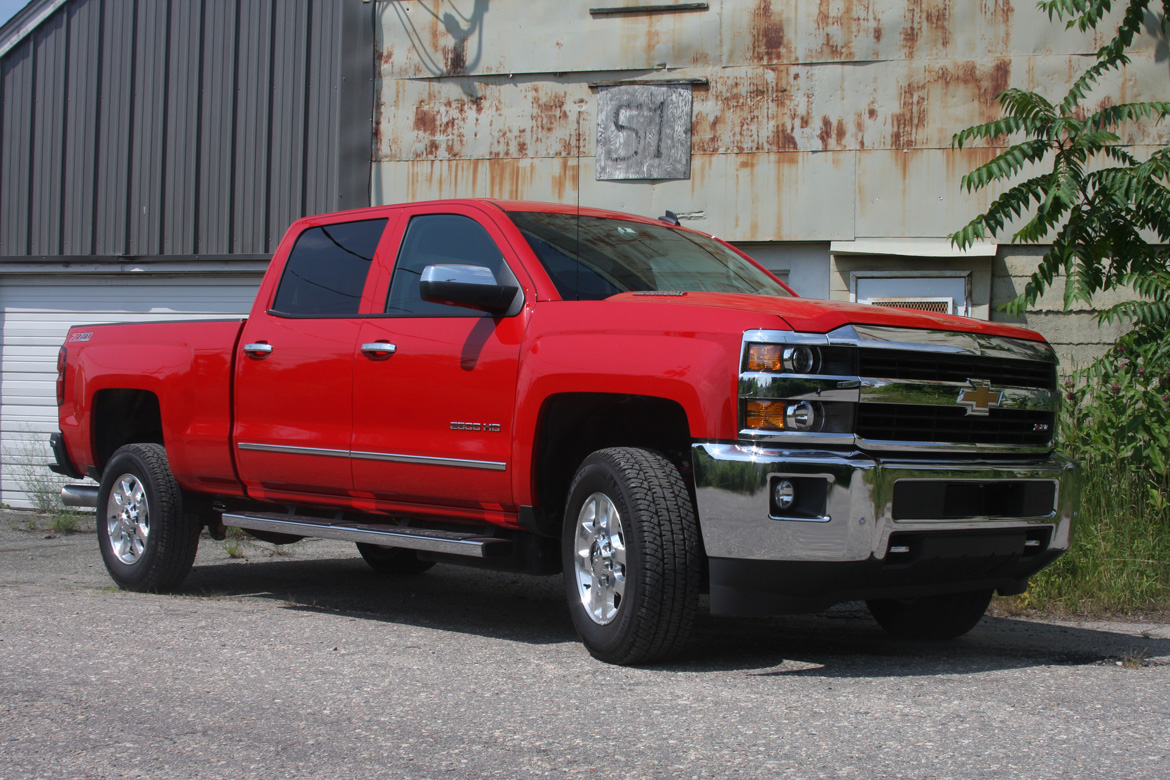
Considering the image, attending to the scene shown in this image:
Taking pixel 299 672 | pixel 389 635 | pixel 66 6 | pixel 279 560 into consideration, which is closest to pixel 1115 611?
pixel 389 635

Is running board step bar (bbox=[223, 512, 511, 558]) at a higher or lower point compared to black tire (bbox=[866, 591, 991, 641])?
higher

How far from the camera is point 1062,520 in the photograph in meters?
4.86

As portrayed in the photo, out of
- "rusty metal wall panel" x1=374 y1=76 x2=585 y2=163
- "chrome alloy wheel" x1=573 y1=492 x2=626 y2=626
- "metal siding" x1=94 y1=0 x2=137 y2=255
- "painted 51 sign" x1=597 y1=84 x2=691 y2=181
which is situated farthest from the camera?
"metal siding" x1=94 y1=0 x2=137 y2=255

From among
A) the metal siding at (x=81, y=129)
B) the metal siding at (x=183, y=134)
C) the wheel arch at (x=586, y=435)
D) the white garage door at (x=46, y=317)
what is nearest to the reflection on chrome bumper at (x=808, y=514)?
the wheel arch at (x=586, y=435)

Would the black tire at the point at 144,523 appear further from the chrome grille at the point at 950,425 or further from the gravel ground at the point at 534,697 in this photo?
the chrome grille at the point at 950,425

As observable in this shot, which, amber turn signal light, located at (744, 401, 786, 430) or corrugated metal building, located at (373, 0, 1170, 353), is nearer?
amber turn signal light, located at (744, 401, 786, 430)

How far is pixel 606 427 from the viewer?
532 cm

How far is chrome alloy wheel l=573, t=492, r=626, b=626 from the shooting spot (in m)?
4.68

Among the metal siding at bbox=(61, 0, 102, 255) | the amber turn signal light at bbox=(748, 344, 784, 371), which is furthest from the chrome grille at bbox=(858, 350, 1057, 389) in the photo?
the metal siding at bbox=(61, 0, 102, 255)

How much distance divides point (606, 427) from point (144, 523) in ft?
10.3

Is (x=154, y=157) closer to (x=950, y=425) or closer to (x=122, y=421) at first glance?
(x=122, y=421)

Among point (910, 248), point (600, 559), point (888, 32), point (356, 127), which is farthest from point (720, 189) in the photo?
point (600, 559)

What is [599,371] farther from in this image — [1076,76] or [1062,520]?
[1076,76]

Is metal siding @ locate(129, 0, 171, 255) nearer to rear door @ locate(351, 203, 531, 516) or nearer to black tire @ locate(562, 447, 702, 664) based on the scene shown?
rear door @ locate(351, 203, 531, 516)
